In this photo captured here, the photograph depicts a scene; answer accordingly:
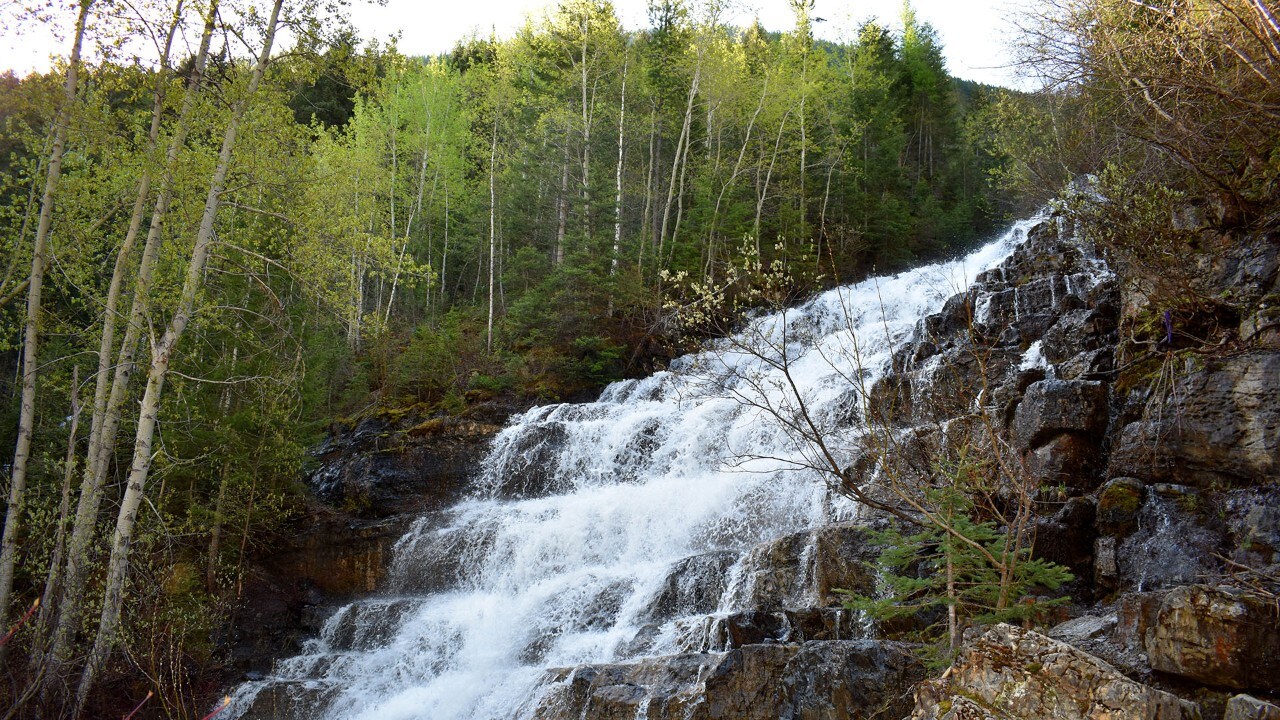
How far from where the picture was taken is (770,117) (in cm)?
2392

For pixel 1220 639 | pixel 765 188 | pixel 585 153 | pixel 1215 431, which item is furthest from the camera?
pixel 585 153

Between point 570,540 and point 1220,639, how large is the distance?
9.29m

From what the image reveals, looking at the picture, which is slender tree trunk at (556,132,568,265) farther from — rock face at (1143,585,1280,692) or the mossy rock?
rock face at (1143,585,1280,692)

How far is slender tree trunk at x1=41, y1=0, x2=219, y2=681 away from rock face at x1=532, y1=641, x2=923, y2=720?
508 cm

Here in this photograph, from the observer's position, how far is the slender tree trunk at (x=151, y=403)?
26.4 feet

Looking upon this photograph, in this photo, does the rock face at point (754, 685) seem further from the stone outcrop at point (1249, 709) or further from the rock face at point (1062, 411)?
the rock face at point (1062, 411)

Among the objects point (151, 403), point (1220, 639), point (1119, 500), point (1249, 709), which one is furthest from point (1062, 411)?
point (151, 403)

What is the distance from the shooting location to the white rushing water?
987cm

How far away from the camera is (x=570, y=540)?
12.3m

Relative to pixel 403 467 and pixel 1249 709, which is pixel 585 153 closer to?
pixel 403 467

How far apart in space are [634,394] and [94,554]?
10.1 m

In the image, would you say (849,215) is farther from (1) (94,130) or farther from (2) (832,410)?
(1) (94,130)

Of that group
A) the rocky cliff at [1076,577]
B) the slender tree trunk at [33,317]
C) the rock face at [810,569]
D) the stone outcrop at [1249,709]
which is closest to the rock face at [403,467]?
the rocky cliff at [1076,577]

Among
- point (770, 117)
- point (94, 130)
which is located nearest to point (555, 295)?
point (770, 117)
